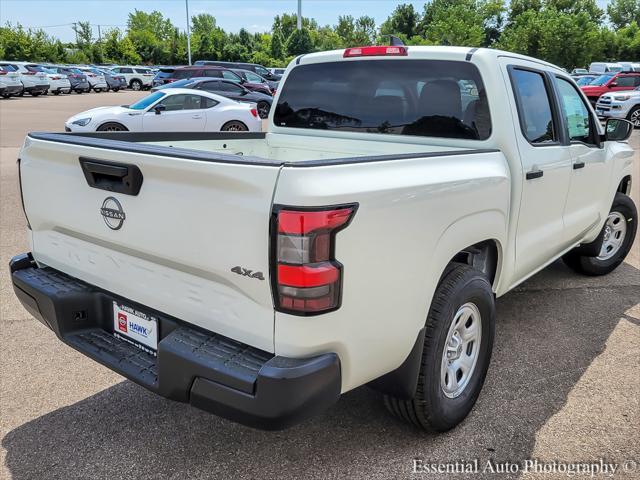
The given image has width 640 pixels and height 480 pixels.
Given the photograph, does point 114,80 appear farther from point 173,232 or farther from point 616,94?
point 173,232

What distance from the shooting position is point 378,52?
3.70 m

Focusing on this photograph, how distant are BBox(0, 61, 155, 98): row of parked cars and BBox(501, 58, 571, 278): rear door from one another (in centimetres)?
3157

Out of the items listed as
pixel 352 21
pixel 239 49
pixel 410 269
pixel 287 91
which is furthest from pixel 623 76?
pixel 352 21

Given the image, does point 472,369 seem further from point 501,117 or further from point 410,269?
point 501,117

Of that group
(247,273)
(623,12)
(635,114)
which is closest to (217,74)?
(635,114)

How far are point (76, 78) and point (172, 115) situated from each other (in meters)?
27.0

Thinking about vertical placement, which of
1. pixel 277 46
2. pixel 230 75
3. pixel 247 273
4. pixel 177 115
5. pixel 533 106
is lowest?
pixel 177 115

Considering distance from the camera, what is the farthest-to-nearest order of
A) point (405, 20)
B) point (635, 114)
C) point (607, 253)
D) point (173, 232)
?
point (405, 20) < point (635, 114) < point (607, 253) < point (173, 232)

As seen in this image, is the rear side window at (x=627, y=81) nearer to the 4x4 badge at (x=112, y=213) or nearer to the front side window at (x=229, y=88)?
the front side window at (x=229, y=88)

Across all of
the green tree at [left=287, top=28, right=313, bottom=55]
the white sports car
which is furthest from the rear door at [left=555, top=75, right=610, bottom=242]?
the green tree at [left=287, top=28, right=313, bottom=55]

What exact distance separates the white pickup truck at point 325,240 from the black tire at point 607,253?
1462 mm

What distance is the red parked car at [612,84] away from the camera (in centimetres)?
2206

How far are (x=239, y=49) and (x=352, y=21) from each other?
3069 cm

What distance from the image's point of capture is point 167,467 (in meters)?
2.62
